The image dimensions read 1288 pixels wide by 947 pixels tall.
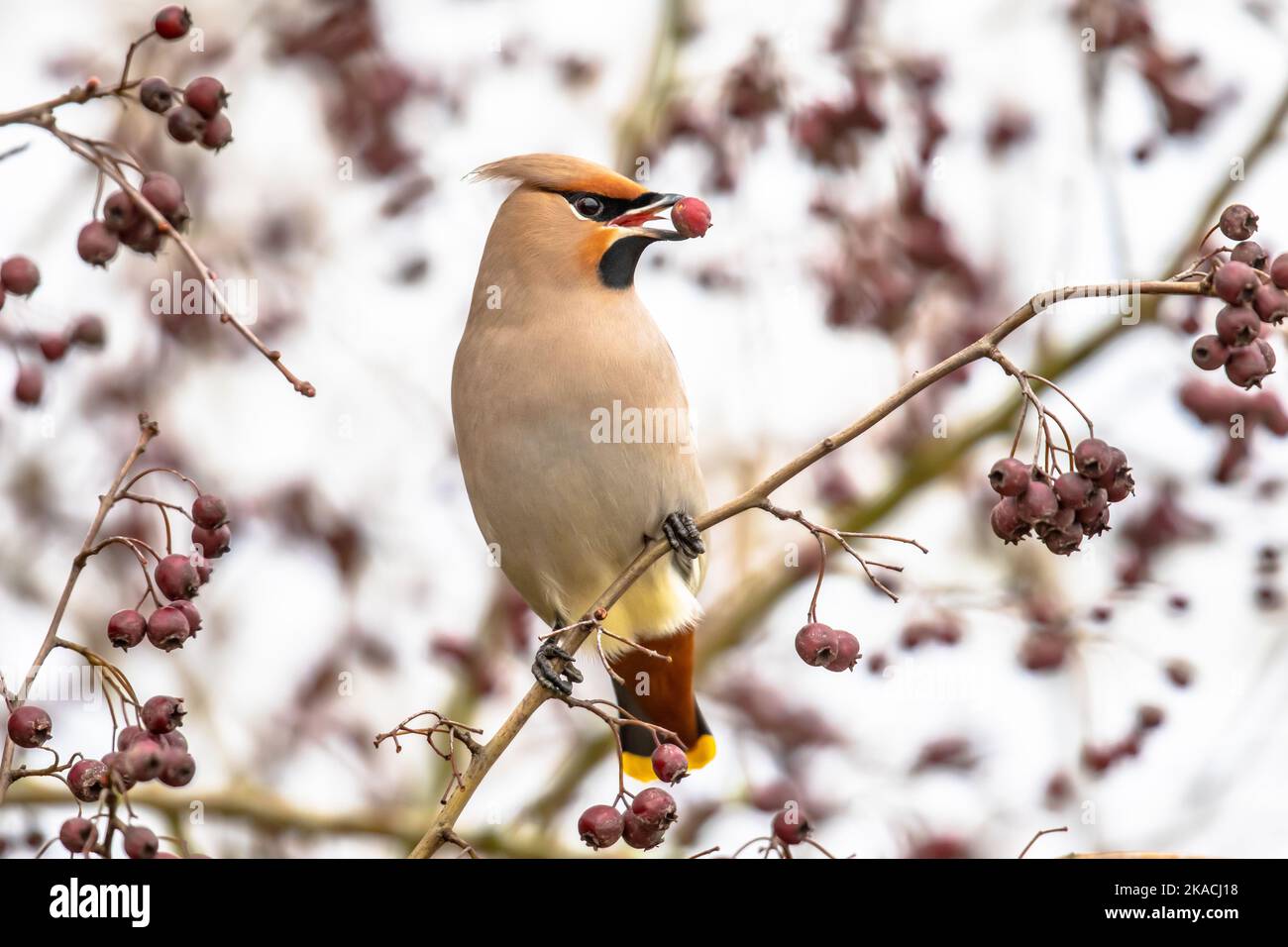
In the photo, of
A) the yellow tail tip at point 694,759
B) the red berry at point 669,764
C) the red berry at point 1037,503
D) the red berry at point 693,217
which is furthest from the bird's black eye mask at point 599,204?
the red berry at point 1037,503

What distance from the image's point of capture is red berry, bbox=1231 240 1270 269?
6.27 ft

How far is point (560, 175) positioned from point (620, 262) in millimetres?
232

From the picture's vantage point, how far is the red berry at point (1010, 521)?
202cm

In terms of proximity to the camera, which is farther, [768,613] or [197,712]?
[197,712]

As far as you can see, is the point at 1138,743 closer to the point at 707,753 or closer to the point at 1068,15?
the point at 707,753

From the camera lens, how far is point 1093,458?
77.6 inches

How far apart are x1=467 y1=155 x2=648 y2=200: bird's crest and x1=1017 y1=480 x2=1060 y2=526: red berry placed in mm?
1613

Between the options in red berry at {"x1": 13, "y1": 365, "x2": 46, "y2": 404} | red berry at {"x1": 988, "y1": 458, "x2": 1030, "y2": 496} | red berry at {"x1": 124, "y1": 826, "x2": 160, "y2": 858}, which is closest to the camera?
red berry at {"x1": 124, "y1": 826, "x2": 160, "y2": 858}

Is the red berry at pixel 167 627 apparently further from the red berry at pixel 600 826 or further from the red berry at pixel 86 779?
the red berry at pixel 600 826

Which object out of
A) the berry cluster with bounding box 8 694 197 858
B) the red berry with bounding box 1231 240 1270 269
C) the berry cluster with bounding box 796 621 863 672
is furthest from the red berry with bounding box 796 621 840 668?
the berry cluster with bounding box 8 694 197 858

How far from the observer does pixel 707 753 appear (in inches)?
149

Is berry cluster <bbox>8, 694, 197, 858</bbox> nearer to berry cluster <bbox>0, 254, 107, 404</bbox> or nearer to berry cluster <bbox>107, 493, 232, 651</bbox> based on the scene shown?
berry cluster <bbox>107, 493, 232, 651</bbox>
